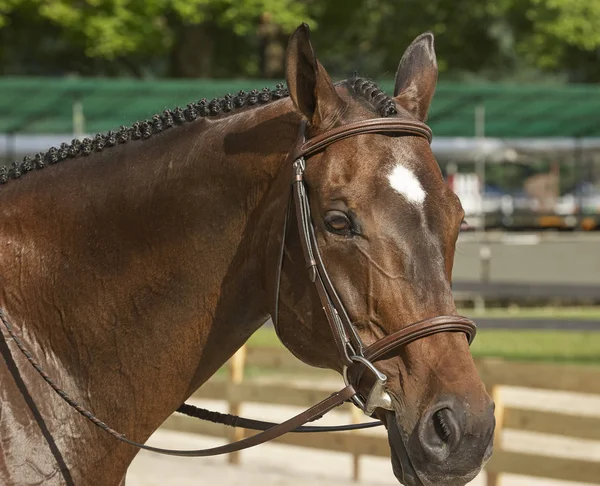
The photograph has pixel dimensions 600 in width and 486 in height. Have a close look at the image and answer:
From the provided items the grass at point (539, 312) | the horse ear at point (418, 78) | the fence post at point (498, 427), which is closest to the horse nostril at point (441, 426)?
the horse ear at point (418, 78)

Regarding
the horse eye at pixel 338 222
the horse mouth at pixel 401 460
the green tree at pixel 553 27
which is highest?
the green tree at pixel 553 27

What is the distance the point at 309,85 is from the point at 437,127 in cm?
2121

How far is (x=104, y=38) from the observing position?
20.8 m

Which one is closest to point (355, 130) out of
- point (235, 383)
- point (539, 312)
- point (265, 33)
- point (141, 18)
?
point (235, 383)

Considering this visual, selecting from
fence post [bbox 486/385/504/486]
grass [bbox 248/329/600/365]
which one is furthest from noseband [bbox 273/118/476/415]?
grass [bbox 248/329/600/365]

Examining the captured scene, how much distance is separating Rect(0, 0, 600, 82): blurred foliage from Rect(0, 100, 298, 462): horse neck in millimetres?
15895

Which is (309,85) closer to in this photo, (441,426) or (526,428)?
(441,426)

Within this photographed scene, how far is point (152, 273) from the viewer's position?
3.04m

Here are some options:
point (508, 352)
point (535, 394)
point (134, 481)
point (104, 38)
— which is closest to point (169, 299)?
point (134, 481)

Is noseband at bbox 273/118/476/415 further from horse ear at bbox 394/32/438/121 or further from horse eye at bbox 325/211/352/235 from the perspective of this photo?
horse ear at bbox 394/32/438/121

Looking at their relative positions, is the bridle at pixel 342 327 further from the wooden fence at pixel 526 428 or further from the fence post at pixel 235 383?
the fence post at pixel 235 383

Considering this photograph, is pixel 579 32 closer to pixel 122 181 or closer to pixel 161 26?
pixel 161 26

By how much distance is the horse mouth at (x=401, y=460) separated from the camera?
2611 millimetres

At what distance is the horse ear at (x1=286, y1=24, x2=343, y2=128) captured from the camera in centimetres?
281
